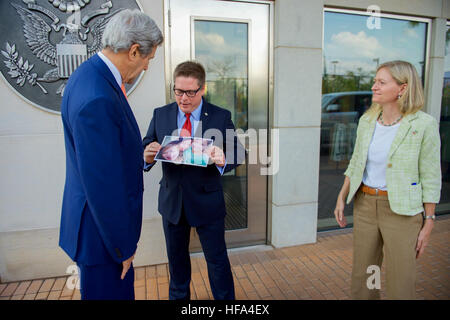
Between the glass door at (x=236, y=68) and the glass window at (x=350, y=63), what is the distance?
40.9 inches

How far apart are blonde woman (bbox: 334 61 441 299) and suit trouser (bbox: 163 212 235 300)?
1.12 meters

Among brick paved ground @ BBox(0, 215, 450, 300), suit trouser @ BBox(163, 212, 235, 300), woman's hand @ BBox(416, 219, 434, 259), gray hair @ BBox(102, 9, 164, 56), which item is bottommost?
brick paved ground @ BBox(0, 215, 450, 300)

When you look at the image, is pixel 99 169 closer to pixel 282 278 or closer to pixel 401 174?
pixel 401 174

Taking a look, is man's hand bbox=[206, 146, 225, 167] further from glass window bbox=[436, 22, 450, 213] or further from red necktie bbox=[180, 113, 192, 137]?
glass window bbox=[436, 22, 450, 213]

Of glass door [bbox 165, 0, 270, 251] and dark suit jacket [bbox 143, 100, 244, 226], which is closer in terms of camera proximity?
dark suit jacket [bbox 143, 100, 244, 226]

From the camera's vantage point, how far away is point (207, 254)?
2.36 metres

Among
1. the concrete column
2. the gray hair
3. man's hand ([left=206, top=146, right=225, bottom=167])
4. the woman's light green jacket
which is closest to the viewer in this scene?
the gray hair

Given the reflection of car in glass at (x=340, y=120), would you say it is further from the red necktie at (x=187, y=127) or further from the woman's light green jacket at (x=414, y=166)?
the red necktie at (x=187, y=127)

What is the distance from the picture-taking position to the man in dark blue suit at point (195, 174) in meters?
2.18

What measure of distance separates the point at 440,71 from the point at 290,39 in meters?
2.52

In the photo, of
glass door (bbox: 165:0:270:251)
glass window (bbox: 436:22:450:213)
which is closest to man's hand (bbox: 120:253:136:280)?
glass door (bbox: 165:0:270:251)

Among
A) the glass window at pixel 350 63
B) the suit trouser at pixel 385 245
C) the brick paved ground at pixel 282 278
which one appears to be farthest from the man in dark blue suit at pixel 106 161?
the glass window at pixel 350 63

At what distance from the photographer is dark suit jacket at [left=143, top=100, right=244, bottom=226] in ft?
7.35

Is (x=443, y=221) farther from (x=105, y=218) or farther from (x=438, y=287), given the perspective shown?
(x=105, y=218)
